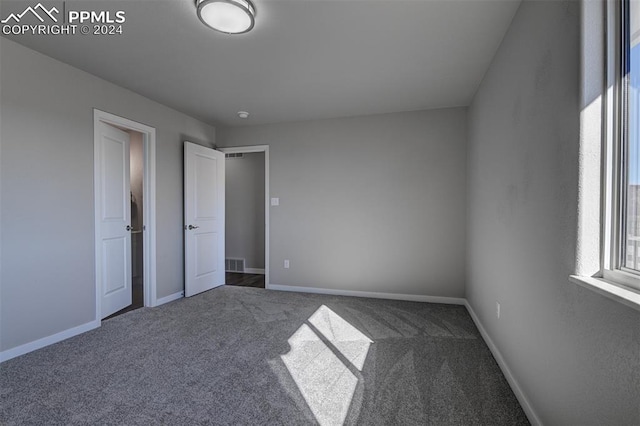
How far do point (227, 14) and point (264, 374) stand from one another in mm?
2373

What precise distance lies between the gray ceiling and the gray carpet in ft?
7.94

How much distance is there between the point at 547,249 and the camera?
5.03ft

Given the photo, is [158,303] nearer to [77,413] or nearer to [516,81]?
[77,413]

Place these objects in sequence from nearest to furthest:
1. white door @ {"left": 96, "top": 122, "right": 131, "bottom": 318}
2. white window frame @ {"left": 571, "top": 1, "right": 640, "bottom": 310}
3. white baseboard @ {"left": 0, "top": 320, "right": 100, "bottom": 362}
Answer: white window frame @ {"left": 571, "top": 1, "right": 640, "bottom": 310} → white baseboard @ {"left": 0, "top": 320, "right": 100, "bottom": 362} → white door @ {"left": 96, "top": 122, "right": 131, "bottom": 318}

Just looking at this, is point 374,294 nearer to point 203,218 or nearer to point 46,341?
point 203,218

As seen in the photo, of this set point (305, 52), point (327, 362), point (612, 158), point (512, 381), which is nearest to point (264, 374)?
point (327, 362)

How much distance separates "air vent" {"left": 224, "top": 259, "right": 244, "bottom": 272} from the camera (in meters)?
5.97

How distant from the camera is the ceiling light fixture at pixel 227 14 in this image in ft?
6.22

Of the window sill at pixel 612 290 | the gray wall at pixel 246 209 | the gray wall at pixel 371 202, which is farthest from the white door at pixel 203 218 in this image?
the window sill at pixel 612 290

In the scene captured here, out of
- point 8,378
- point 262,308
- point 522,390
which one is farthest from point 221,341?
point 522,390

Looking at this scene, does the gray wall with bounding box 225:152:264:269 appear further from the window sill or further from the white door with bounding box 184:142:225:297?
the window sill

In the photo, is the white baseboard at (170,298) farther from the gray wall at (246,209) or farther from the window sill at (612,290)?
the window sill at (612,290)

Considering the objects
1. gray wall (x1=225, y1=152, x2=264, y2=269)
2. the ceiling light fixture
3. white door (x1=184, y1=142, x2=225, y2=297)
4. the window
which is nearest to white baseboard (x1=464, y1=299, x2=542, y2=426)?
the window

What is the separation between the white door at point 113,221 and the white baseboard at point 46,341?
356 mm
